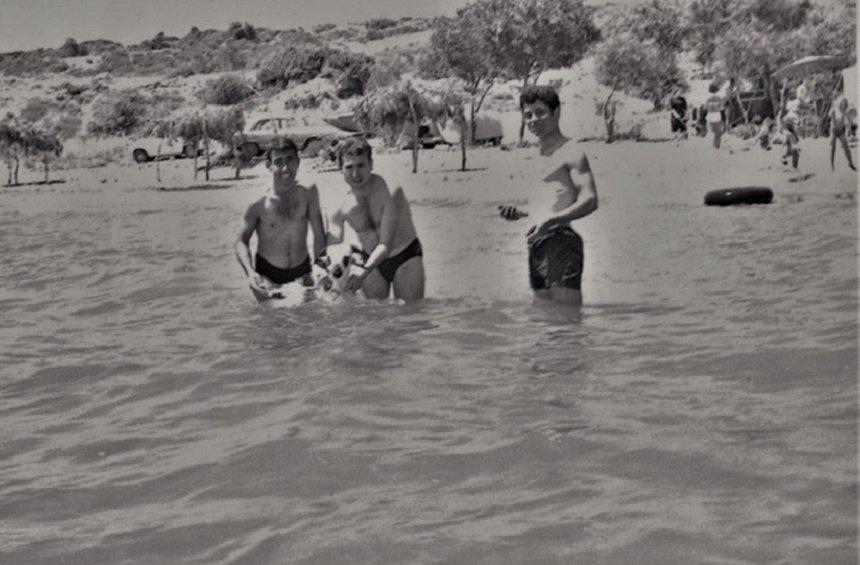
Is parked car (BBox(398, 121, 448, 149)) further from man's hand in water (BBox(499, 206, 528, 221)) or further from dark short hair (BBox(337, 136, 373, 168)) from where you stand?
man's hand in water (BBox(499, 206, 528, 221))

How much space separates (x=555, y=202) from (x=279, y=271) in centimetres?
162

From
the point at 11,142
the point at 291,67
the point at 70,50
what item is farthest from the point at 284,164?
the point at 70,50

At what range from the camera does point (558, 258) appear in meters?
5.49

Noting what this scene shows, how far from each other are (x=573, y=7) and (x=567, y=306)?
71.8ft

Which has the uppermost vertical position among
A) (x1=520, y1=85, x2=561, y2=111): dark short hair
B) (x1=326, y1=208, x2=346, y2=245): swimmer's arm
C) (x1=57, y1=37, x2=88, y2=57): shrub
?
(x1=57, y1=37, x2=88, y2=57): shrub

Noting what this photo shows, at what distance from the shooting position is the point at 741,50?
70.2ft

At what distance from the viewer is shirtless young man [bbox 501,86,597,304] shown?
536 cm

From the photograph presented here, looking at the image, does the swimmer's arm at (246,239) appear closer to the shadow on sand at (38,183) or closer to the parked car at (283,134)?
the parked car at (283,134)

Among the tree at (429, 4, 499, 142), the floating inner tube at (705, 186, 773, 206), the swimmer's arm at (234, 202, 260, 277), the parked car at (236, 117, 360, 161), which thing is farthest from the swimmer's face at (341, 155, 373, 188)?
the tree at (429, 4, 499, 142)

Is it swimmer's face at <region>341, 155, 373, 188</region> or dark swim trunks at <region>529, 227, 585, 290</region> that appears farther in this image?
swimmer's face at <region>341, 155, 373, 188</region>

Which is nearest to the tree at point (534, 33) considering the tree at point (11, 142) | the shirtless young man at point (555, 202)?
the tree at point (11, 142)

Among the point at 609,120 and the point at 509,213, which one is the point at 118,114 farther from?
the point at 509,213

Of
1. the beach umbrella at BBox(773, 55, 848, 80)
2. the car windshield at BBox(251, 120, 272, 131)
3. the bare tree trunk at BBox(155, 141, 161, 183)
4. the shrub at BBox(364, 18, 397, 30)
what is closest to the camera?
the beach umbrella at BBox(773, 55, 848, 80)

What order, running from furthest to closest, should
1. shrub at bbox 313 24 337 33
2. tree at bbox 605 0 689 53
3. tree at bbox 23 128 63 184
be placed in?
shrub at bbox 313 24 337 33, tree at bbox 605 0 689 53, tree at bbox 23 128 63 184
